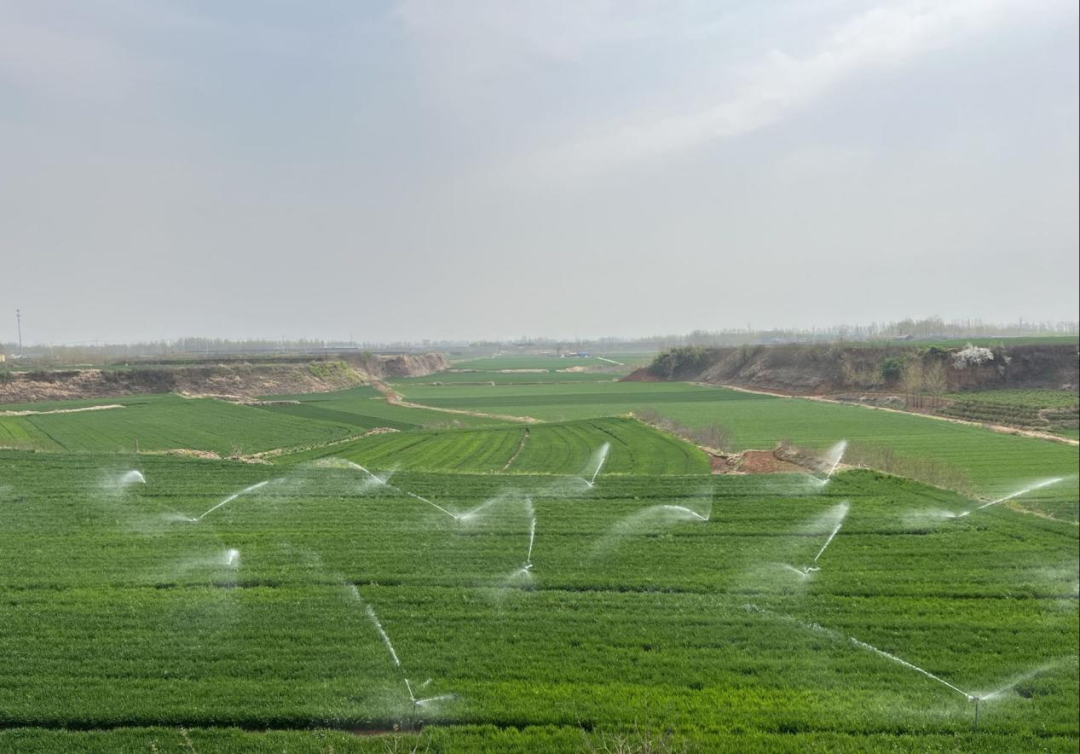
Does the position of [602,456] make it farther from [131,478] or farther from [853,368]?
[853,368]

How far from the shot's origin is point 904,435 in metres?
46.9

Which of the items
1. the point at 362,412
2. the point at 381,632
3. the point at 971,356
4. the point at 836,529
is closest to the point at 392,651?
the point at 381,632

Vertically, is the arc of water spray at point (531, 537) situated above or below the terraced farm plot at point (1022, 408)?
below

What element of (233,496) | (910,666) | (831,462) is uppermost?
(233,496)

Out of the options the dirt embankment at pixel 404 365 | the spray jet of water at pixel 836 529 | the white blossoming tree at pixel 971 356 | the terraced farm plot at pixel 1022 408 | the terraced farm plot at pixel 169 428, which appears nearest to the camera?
the terraced farm plot at pixel 169 428

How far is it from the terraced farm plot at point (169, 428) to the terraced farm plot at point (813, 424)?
1014 inches

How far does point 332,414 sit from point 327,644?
46703 mm

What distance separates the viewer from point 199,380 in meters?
35.7

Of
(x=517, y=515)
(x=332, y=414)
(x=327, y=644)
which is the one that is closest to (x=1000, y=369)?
(x=517, y=515)

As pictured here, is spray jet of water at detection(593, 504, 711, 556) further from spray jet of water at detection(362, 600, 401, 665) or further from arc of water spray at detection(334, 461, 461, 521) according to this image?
spray jet of water at detection(362, 600, 401, 665)

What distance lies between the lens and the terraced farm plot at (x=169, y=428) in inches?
619

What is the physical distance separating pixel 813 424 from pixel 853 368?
3284 centimetres

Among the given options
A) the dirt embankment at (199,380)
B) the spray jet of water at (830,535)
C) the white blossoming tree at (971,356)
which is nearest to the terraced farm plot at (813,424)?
the spray jet of water at (830,535)

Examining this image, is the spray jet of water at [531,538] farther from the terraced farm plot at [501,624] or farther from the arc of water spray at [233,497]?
the arc of water spray at [233,497]
